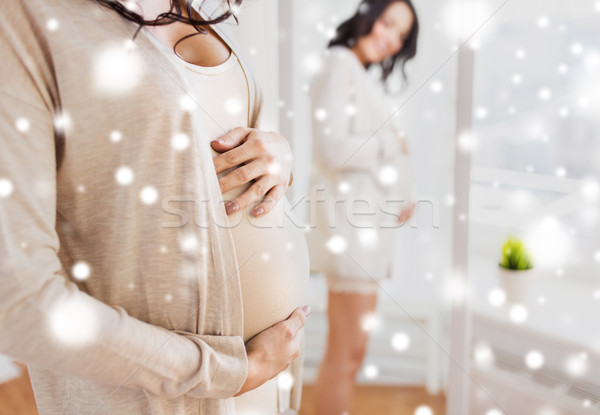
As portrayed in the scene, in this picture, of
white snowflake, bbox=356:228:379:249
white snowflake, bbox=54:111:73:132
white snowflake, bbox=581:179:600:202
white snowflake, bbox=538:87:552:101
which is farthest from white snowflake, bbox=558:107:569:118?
white snowflake, bbox=54:111:73:132

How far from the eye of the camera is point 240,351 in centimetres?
53

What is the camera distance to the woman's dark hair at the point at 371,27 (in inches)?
42.6

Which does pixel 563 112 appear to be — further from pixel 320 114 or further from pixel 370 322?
pixel 370 322

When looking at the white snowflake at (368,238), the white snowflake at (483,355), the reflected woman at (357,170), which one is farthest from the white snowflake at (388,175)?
the white snowflake at (483,355)

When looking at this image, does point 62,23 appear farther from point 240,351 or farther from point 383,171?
point 383,171

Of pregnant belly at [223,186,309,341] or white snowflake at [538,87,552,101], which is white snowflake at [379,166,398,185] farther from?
pregnant belly at [223,186,309,341]

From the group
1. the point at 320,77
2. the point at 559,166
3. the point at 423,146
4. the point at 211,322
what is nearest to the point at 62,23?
the point at 211,322

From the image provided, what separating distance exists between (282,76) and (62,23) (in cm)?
78

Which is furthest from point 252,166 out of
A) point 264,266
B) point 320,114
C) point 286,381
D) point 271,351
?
point 320,114

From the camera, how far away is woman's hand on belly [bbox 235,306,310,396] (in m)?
0.56

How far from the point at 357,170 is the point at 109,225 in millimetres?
750

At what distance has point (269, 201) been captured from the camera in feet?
2.06

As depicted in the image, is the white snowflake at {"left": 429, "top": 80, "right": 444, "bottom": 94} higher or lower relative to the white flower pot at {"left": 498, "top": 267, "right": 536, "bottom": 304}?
higher

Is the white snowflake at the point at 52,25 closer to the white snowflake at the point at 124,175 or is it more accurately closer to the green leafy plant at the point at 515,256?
the white snowflake at the point at 124,175
